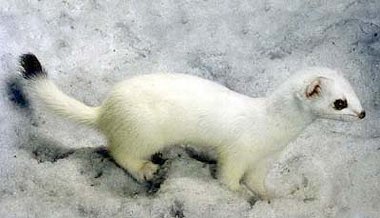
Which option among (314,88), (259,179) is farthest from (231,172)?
(314,88)

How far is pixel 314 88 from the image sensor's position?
2141 mm

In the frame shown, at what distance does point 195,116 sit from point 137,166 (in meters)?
0.33

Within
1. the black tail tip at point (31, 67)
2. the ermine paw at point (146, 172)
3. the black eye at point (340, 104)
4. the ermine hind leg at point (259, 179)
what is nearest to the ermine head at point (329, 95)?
the black eye at point (340, 104)

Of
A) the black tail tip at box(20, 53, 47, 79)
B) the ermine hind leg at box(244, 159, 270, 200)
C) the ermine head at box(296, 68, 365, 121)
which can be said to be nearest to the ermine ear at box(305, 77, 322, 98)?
the ermine head at box(296, 68, 365, 121)

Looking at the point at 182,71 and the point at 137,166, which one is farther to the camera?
the point at 182,71

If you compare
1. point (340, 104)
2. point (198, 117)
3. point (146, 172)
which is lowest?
point (146, 172)

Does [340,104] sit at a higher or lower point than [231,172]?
higher

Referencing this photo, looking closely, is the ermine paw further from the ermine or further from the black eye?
the black eye

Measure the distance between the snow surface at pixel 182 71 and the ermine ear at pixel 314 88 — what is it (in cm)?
43

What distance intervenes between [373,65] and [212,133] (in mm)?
939

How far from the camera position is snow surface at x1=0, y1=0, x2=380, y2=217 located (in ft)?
7.68

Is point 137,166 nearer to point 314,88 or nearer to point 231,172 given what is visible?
point 231,172

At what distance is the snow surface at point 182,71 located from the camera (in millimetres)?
2342

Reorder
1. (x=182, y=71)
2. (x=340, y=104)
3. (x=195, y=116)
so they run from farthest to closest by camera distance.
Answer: (x=182, y=71)
(x=195, y=116)
(x=340, y=104)
